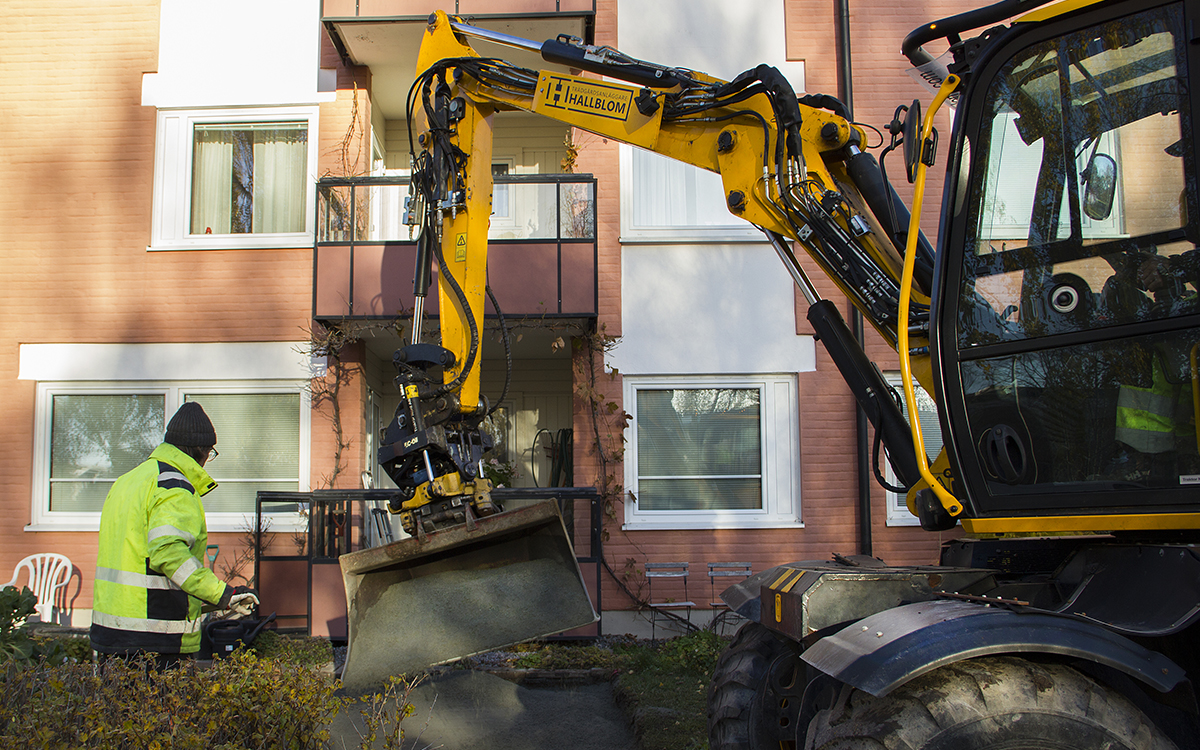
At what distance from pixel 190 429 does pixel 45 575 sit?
21.0 feet

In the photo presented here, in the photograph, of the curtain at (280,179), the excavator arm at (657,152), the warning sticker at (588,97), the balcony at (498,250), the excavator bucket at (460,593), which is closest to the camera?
the excavator arm at (657,152)

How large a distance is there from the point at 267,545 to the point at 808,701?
7668 millimetres

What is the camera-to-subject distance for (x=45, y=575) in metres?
9.26

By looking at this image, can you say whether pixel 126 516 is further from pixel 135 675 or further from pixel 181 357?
pixel 181 357

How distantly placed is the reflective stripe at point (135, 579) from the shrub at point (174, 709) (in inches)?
26.7

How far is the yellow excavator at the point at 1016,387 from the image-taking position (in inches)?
97.7

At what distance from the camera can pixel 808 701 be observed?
306 cm

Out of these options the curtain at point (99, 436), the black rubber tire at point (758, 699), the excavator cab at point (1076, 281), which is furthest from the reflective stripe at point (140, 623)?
the curtain at point (99, 436)

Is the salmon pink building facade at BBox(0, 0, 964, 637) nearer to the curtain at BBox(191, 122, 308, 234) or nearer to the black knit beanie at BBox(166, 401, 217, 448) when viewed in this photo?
the curtain at BBox(191, 122, 308, 234)

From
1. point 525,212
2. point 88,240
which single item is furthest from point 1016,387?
point 88,240

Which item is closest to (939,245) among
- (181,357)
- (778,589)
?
(778,589)

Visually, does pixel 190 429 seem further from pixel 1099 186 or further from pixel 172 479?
pixel 1099 186

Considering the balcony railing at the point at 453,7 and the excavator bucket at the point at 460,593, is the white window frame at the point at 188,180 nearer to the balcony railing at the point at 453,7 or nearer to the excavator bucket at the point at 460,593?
the balcony railing at the point at 453,7

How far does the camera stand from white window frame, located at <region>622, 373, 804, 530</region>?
9352 mm
